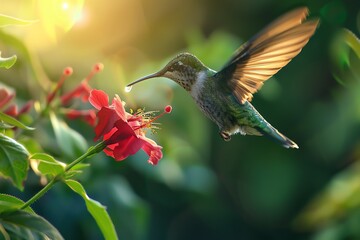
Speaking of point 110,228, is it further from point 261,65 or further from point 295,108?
point 295,108

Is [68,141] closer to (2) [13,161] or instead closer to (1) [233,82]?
(1) [233,82]

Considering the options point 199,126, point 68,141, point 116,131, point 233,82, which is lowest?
point 199,126

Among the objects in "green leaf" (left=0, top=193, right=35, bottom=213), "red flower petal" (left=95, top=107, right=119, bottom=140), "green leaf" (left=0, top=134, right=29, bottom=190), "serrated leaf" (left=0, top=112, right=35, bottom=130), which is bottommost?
"green leaf" (left=0, top=193, right=35, bottom=213)

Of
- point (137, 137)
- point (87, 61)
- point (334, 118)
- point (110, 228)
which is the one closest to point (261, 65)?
point (137, 137)

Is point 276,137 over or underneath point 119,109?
underneath

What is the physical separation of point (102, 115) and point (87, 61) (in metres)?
1.50

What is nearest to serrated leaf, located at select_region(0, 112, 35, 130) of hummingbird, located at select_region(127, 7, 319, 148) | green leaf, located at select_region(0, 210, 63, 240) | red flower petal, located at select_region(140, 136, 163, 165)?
green leaf, located at select_region(0, 210, 63, 240)

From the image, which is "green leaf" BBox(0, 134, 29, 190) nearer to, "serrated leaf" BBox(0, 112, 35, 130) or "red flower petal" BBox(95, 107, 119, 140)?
"serrated leaf" BBox(0, 112, 35, 130)

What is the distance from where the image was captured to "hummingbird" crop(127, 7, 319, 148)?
1.76 metres

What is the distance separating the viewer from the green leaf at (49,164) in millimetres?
1419

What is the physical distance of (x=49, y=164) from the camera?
1.43 metres

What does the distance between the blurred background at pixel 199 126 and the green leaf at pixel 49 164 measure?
542 mm

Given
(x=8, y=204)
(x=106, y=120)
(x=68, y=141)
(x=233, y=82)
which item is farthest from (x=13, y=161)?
(x=68, y=141)

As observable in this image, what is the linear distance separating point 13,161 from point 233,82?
2.39 ft
